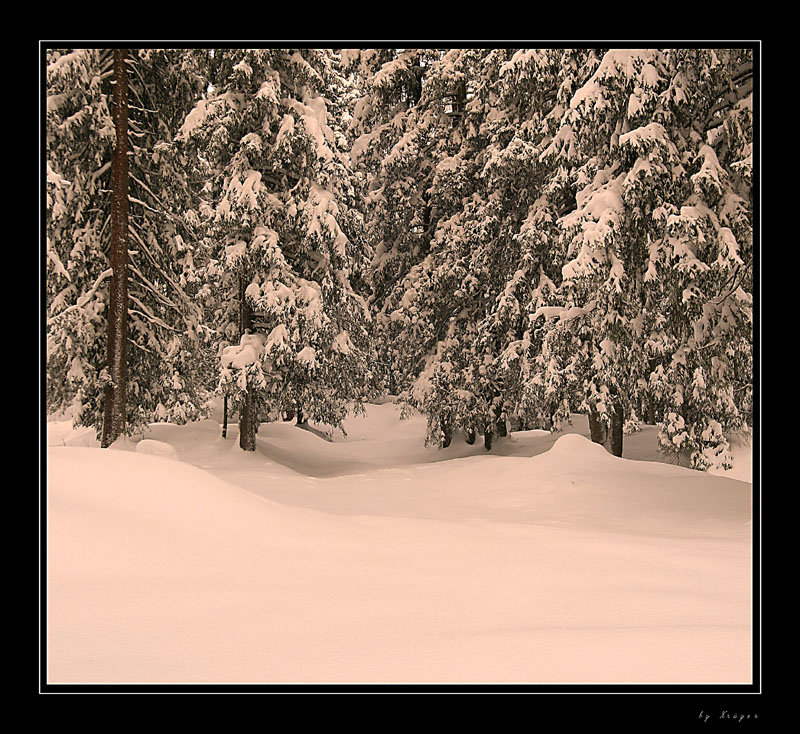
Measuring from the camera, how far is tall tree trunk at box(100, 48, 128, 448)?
12.6m

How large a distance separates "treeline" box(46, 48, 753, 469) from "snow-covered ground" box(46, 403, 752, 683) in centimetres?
299

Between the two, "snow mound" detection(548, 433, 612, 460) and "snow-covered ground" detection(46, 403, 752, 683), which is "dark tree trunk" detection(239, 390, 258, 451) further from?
"snow mound" detection(548, 433, 612, 460)

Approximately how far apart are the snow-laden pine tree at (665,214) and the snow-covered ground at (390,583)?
1976 mm

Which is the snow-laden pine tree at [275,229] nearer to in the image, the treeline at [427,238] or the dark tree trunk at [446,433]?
the treeline at [427,238]

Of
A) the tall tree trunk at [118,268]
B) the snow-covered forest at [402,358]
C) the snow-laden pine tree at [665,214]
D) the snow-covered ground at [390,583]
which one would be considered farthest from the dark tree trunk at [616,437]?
the tall tree trunk at [118,268]

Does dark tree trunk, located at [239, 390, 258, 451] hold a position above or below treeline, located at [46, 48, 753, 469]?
below

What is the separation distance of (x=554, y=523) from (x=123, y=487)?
4576 millimetres

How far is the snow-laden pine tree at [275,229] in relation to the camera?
1404cm

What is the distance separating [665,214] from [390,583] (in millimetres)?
5665

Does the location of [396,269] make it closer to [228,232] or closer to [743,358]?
[228,232]

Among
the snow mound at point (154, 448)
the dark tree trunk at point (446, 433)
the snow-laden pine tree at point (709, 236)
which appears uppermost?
the snow-laden pine tree at point (709, 236)

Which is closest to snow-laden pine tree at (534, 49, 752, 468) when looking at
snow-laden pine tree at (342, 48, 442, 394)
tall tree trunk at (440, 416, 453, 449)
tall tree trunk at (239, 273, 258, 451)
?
tall tree trunk at (440, 416, 453, 449)

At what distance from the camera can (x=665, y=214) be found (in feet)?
26.6
